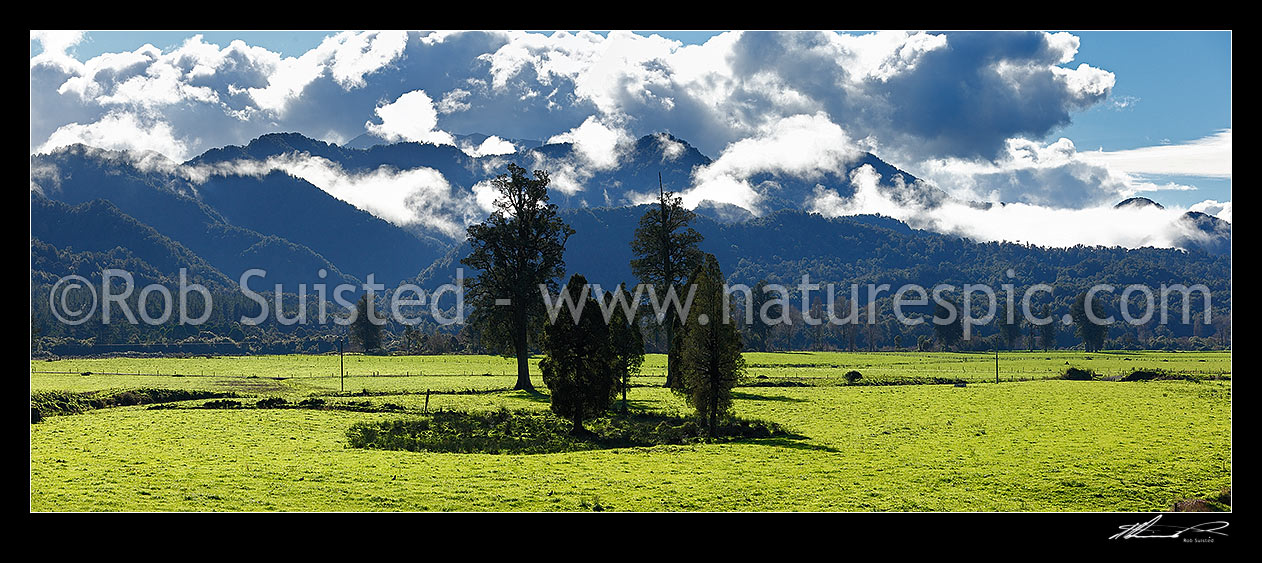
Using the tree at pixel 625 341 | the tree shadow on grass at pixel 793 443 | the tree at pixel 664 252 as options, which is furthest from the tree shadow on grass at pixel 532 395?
the tree shadow on grass at pixel 793 443

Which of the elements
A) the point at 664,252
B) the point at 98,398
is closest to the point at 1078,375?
the point at 664,252

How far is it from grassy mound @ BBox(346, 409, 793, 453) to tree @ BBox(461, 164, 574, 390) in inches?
550

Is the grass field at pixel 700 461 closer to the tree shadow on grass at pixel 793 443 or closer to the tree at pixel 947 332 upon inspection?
the tree shadow on grass at pixel 793 443

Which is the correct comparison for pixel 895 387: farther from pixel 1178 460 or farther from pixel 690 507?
pixel 690 507

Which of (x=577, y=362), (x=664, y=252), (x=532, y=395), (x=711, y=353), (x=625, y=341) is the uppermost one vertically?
(x=664, y=252)

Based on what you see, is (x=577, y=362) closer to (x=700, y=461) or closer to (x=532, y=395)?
(x=700, y=461)

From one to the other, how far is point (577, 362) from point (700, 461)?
9.05m

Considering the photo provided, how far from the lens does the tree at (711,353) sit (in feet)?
129

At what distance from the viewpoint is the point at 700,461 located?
106 ft

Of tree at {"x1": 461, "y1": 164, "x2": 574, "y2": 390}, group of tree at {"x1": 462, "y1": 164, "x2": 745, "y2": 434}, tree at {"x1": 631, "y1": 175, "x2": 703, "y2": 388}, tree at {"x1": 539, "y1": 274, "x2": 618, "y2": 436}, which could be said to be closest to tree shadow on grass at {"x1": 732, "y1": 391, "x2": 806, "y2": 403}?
group of tree at {"x1": 462, "y1": 164, "x2": 745, "y2": 434}
